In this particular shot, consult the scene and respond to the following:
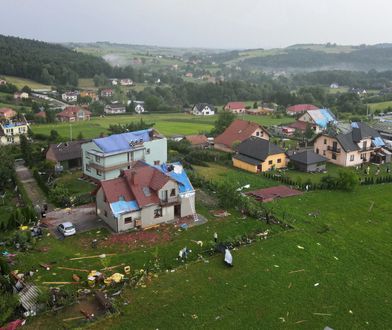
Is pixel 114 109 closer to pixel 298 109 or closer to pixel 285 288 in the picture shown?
pixel 298 109

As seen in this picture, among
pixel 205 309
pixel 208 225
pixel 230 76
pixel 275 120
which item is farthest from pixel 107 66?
pixel 205 309

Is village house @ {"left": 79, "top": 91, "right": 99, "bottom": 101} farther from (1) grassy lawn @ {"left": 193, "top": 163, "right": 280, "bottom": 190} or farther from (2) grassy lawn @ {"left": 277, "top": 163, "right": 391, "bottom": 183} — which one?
(2) grassy lawn @ {"left": 277, "top": 163, "right": 391, "bottom": 183}

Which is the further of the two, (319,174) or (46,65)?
(46,65)

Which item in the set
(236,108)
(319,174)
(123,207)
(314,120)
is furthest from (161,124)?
(123,207)

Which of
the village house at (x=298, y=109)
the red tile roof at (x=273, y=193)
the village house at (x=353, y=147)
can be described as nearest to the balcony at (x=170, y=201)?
the red tile roof at (x=273, y=193)

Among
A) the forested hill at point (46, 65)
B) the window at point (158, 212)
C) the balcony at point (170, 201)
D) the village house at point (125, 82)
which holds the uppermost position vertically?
the forested hill at point (46, 65)

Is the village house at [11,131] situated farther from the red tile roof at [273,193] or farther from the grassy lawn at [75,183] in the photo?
the red tile roof at [273,193]

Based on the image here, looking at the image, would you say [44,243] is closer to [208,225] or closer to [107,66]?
[208,225]

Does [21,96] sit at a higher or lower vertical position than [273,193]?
higher
